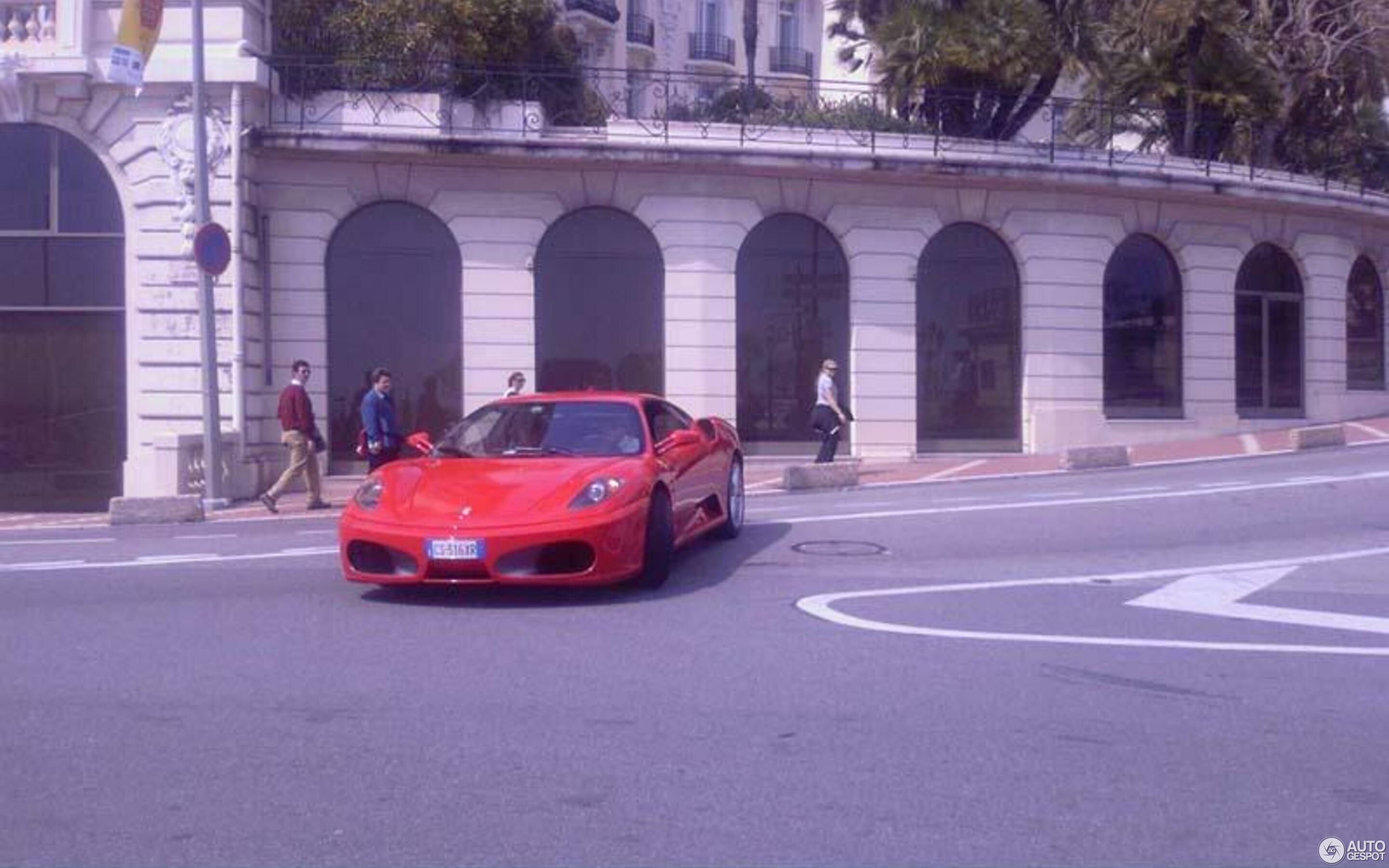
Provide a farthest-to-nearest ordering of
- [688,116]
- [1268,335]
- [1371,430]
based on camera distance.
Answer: [1268,335] < [1371,430] < [688,116]

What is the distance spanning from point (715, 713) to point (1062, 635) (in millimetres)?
2892

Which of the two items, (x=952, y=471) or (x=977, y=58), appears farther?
(x=977, y=58)

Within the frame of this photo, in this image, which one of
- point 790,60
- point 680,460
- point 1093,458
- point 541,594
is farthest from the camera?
point 790,60

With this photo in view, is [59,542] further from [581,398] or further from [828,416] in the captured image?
[828,416]

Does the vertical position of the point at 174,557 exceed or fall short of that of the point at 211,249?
it falls short

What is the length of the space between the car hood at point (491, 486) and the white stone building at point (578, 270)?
9369mm

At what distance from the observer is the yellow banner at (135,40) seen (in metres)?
18.2

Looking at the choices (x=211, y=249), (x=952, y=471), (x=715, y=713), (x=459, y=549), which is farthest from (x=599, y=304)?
(x=715, y=713)

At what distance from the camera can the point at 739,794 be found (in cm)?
571

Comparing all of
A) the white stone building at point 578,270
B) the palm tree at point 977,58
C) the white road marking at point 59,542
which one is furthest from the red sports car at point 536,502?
the palm tree at point 977,58

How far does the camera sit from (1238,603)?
1026 cm

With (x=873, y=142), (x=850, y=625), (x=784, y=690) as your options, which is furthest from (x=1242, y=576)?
(x=873, y=142)

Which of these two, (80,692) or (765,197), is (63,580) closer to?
(80,692)

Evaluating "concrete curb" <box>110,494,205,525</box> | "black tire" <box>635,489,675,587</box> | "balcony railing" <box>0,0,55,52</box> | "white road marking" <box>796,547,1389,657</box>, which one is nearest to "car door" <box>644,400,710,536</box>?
"black tire" <box>635,489,675,587</box>
